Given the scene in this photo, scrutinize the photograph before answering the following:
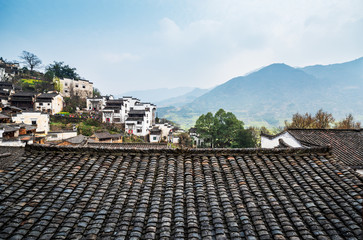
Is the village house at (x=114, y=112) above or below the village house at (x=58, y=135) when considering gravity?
above

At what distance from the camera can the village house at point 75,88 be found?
176ft

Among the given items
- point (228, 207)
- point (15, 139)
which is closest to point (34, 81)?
point (15, 139)

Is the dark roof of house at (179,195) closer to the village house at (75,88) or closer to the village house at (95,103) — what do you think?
the village house at (95,103)

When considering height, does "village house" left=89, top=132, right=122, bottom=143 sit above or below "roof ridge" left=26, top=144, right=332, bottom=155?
below

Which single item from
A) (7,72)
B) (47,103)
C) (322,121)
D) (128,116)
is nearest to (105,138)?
(128,116)

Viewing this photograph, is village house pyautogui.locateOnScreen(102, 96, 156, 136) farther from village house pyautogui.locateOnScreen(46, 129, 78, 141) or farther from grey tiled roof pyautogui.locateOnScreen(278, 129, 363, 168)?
grey tiled roof pyautogui.locateOnScreen(278, 129, 363, 168)

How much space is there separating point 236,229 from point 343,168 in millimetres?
3364

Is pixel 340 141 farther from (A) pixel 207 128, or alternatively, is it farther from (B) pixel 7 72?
(B) pixel 7 72

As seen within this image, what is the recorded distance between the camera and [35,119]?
3328 centimetres

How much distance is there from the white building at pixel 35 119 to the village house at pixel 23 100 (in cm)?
1124

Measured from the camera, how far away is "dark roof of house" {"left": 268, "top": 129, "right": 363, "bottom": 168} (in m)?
10.6

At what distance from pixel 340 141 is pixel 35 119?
4245cm

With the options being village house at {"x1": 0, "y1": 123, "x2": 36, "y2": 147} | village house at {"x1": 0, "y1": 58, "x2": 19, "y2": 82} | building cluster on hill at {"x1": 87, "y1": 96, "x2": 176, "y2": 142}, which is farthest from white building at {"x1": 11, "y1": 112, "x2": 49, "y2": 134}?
village house at {"x1": 0, "y1": 58, "x2": 19, "y2": 82}

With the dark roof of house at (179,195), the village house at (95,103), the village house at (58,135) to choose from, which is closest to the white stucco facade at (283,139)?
the dark roof of house at (179,195)
